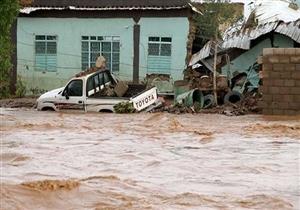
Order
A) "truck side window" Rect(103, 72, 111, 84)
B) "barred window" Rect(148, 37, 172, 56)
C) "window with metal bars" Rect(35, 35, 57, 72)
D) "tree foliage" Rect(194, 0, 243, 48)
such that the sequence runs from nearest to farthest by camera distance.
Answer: "truck side window" Rect(103, 72, 111, 84)
"tree foliage" Rect(194, 0, 243, 48)
"barred window" Rect(148, 37, 172, 56)
"window with metal bars" Rect(35, 35, 57, 72)

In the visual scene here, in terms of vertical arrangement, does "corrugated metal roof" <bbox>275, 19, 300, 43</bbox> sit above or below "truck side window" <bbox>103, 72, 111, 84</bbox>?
above

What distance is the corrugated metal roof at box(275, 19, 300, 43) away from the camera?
23047 mm

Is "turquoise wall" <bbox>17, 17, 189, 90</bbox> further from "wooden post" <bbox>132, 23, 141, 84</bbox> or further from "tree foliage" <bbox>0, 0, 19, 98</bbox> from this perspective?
"tree foliage" <bbox>0, 0, 19, 98</bbox>

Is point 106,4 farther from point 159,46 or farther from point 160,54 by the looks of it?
point 160,54

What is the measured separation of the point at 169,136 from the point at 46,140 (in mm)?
Answer: 2823

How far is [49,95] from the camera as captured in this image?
2219 centimetres

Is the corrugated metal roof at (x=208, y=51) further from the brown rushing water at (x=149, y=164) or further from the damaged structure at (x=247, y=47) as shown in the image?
the brown rushing water at (x=149, y=164)

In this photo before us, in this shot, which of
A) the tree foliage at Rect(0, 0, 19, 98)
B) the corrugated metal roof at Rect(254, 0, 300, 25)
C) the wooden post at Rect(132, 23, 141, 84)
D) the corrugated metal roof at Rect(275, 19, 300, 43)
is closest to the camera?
the tree foliage at Rect(0, 0, 19, 98)

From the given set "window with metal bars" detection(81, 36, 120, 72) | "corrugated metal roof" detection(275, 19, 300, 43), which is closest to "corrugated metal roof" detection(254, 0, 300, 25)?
"corrugated metal roof" detection(275, 19, 300, 43)

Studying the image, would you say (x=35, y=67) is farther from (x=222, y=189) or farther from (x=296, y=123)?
(x=222, y=189)

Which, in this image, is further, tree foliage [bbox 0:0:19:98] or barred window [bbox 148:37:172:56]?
barred window [bbox 148:37:172:56]

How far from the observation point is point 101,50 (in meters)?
28.1

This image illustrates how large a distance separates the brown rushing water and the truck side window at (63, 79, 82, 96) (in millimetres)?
2722

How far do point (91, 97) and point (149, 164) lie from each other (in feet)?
34.7
